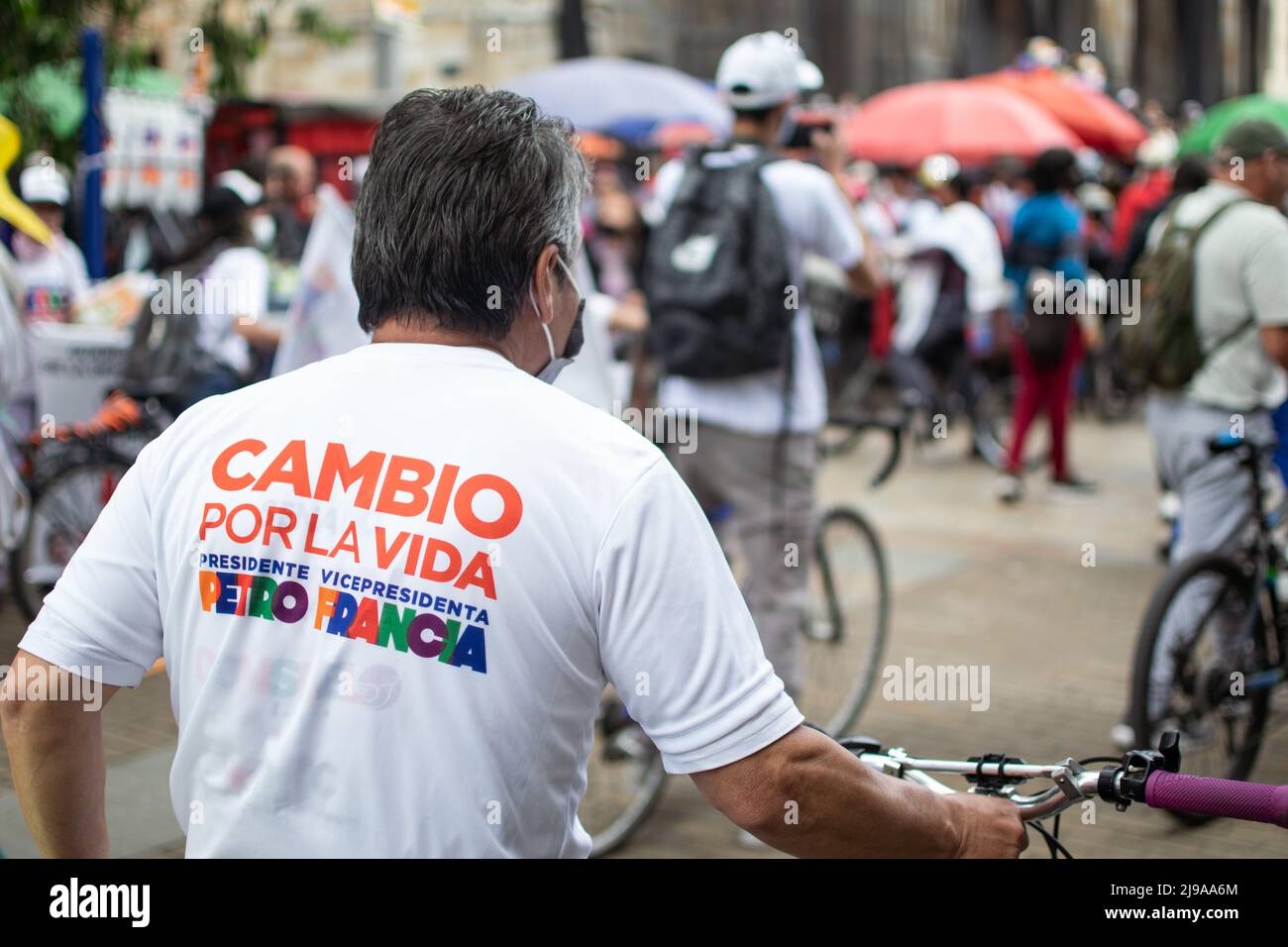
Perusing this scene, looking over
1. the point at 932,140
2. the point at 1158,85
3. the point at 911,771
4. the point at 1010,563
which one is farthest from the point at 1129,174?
the point at 1158,85

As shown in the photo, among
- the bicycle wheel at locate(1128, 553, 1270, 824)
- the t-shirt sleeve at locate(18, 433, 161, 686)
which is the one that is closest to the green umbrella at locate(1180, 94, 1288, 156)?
the bicycle wheel at locate(1128, 553, 1270, 824)

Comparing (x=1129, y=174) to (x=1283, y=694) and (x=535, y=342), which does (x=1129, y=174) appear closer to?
(x=1283, y=694)

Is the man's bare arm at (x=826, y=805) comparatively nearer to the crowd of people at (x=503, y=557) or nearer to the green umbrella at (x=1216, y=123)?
the crowd of people at (x=503, y=557)

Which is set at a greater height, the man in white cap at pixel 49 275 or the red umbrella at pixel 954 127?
the red umbrella at pixel 954 127

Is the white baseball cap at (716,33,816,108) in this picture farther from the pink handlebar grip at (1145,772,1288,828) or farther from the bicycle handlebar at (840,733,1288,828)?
the pink handlebar grip at (1145,772,1288,828)

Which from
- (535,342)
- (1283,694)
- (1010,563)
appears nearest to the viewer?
(535,342)

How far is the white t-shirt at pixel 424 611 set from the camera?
5.58 ft

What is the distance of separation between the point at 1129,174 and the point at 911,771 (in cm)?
2209

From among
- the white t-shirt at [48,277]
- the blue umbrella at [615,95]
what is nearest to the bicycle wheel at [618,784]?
the white t-shirt at [48,277]

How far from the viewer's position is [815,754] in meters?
1.74

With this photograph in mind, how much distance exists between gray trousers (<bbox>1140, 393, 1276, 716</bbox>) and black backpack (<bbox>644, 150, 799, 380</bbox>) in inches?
57.7

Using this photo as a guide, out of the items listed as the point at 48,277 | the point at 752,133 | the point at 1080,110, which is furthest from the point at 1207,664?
the point at 1080,110

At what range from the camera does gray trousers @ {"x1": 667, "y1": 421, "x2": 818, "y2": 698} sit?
4.86 metres

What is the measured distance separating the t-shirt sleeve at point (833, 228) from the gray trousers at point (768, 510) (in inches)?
22.2
